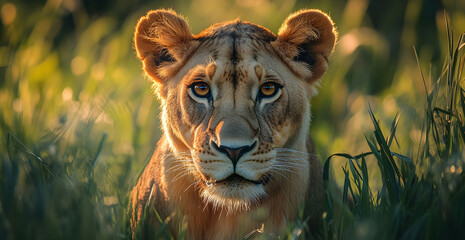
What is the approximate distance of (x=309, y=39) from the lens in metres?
2.94

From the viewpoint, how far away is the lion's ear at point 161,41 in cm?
289

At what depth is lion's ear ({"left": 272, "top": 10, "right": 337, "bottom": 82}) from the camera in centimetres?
285

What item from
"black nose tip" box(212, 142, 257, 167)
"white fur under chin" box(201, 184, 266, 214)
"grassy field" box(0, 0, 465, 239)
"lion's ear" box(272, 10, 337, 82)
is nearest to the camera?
"grassy field" box(0, 0, 465, 239)

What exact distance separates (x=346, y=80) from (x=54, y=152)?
4.62 meters

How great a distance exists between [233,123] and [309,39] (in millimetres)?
792

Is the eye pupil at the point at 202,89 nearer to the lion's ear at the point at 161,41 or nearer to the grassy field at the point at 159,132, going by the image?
the lion's ear at the point at 161,41

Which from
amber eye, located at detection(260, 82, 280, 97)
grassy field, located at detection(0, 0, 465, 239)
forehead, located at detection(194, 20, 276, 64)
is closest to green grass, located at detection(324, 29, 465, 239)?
grassy field, located at detection(0, 0, 465, 239)

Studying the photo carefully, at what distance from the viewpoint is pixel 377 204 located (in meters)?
2.36

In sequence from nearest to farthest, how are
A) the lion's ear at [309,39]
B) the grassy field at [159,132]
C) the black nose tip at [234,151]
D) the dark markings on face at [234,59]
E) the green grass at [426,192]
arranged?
the green grass at [426,192]
the grassy field at [159,132]
the black nose tip at [234,151]
the dark markings on face at [234,59]
the lion's ear at [309,39]

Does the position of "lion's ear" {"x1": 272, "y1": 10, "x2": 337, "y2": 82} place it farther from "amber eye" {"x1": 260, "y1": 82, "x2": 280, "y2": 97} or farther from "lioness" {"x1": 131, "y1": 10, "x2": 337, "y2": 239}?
"amber eye" {"x1": 260, "y1": 82, "x2": 280, "y2": 97}

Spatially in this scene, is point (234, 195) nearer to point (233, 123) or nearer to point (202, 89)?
point (233, 123)

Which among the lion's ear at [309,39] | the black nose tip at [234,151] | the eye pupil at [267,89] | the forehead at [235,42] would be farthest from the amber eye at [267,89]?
the black nose tip at [234,151]

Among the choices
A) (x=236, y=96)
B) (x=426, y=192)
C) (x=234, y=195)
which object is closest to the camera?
(x=426, y=192)

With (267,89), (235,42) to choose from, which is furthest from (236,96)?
(235,42)
